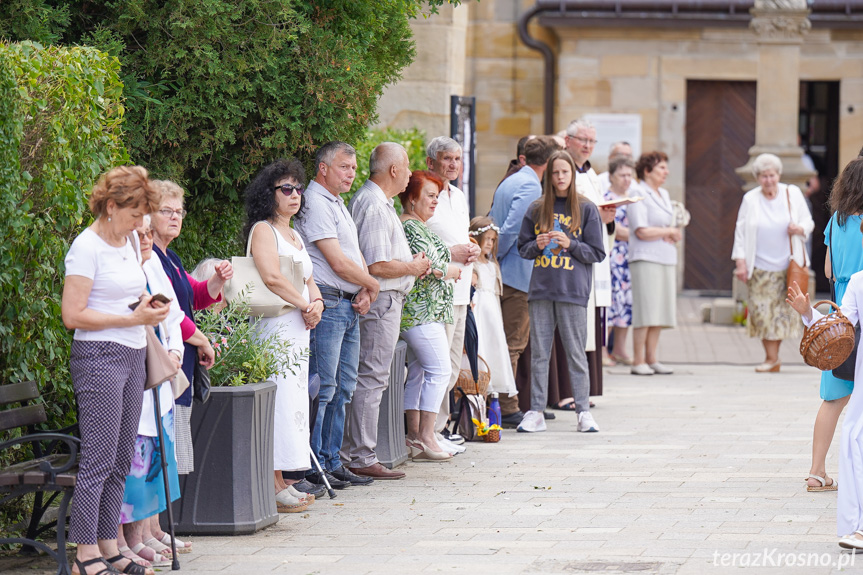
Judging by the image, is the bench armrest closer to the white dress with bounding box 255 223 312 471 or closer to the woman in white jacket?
the woman in white jacket

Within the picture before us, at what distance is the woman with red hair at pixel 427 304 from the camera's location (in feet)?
27.7

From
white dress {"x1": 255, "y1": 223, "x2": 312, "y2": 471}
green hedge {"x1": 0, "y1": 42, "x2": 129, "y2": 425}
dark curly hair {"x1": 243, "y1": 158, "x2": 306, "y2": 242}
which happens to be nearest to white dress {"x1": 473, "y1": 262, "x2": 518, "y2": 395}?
white dress {"x1": 255, "y1": 223, "x2": 312, "y2": 471}

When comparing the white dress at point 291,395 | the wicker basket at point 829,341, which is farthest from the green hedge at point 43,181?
the wicker basket at point 829,341

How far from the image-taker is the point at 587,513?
7.15 metres

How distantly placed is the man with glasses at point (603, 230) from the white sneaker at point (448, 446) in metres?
2.14

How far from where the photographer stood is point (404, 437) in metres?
8.74

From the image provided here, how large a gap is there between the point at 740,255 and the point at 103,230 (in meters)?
9.05

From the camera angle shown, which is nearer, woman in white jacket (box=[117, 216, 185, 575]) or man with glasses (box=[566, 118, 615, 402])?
woman in white jacket (box=[117, 216, 185, 575])

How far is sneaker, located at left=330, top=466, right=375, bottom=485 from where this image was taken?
7.94 metres

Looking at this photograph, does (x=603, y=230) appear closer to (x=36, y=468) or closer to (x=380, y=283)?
(x=380, y=283)

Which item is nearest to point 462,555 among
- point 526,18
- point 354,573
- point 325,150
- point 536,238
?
point 354,573

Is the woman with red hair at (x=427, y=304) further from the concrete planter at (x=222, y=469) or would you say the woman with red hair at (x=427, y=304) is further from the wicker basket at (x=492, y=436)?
the concrete planter at (x=222, y=469)

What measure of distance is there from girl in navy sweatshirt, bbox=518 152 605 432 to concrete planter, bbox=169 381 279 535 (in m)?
3.50

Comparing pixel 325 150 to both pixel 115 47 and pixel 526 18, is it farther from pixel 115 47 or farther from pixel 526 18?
pixel 526 18
